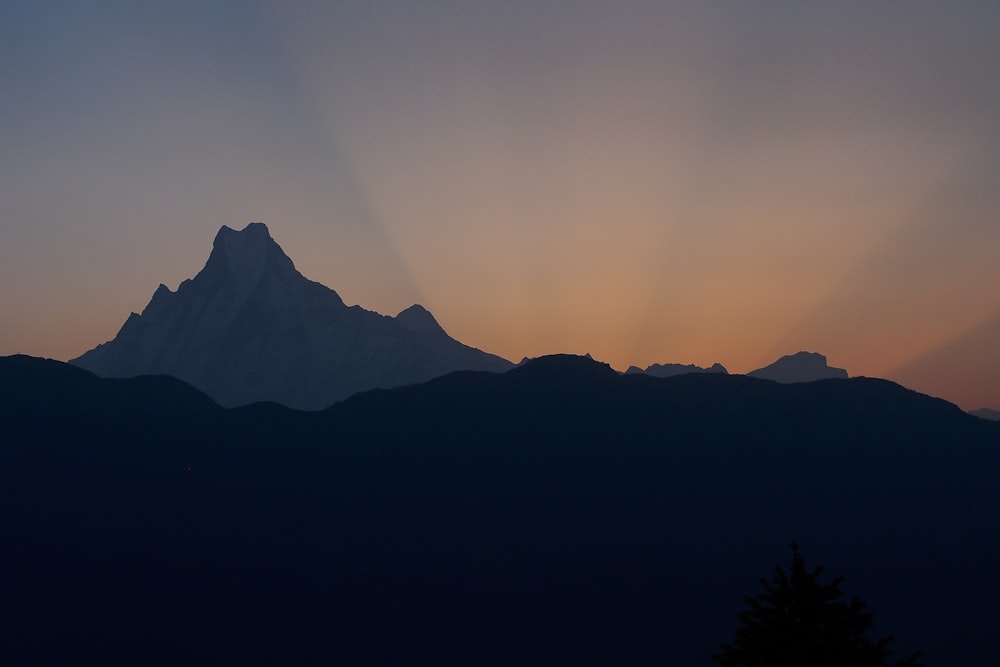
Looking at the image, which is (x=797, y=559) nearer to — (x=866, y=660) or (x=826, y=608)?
(x=826, y=608)

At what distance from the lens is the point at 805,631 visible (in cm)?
1733

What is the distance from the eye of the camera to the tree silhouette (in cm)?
1720

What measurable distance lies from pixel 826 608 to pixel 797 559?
98 centimetres

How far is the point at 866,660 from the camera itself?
17.2 meters

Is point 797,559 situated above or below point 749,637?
above

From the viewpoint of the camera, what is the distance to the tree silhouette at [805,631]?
17203 millimetres

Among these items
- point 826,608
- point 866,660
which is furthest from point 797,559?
point 866,660

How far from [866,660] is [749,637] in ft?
6.73

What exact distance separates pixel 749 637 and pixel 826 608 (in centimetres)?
153

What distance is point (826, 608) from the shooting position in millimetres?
17391

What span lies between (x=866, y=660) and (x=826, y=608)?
1.11 metres

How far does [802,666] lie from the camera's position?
17250 millimetres

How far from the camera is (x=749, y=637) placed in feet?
58.8

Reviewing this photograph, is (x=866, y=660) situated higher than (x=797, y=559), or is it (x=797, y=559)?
(x=797, y=559)
